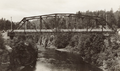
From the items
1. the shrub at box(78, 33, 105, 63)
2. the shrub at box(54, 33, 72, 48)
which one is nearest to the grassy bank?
the shrub at box(78, 33, 105, 63)

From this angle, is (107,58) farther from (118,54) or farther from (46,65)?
(46,65)

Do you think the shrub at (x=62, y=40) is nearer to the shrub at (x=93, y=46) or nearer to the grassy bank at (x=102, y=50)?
the grassy bank at (x=102, y=50)

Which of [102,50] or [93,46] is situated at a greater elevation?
[93,46]

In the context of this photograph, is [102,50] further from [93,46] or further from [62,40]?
[62,40]

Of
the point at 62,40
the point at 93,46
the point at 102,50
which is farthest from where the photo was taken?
the point at 62,40

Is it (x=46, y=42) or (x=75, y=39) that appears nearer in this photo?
(x=75, y=39)

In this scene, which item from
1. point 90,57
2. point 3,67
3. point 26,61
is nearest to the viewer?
point 3,67

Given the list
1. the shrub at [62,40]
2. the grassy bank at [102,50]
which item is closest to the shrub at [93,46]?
the grassy bank at [102,50]

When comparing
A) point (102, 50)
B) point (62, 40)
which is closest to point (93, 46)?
point (102, 50)

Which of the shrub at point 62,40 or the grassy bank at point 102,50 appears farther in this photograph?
the shrub at point 62,40

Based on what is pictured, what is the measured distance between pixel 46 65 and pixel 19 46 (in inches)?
328

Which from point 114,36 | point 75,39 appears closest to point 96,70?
point 114,36

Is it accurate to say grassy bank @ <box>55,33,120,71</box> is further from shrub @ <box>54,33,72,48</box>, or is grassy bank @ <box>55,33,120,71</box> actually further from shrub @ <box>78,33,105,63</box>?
shrub @ <box>54,33,72,48</box>

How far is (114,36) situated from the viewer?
138 ft
